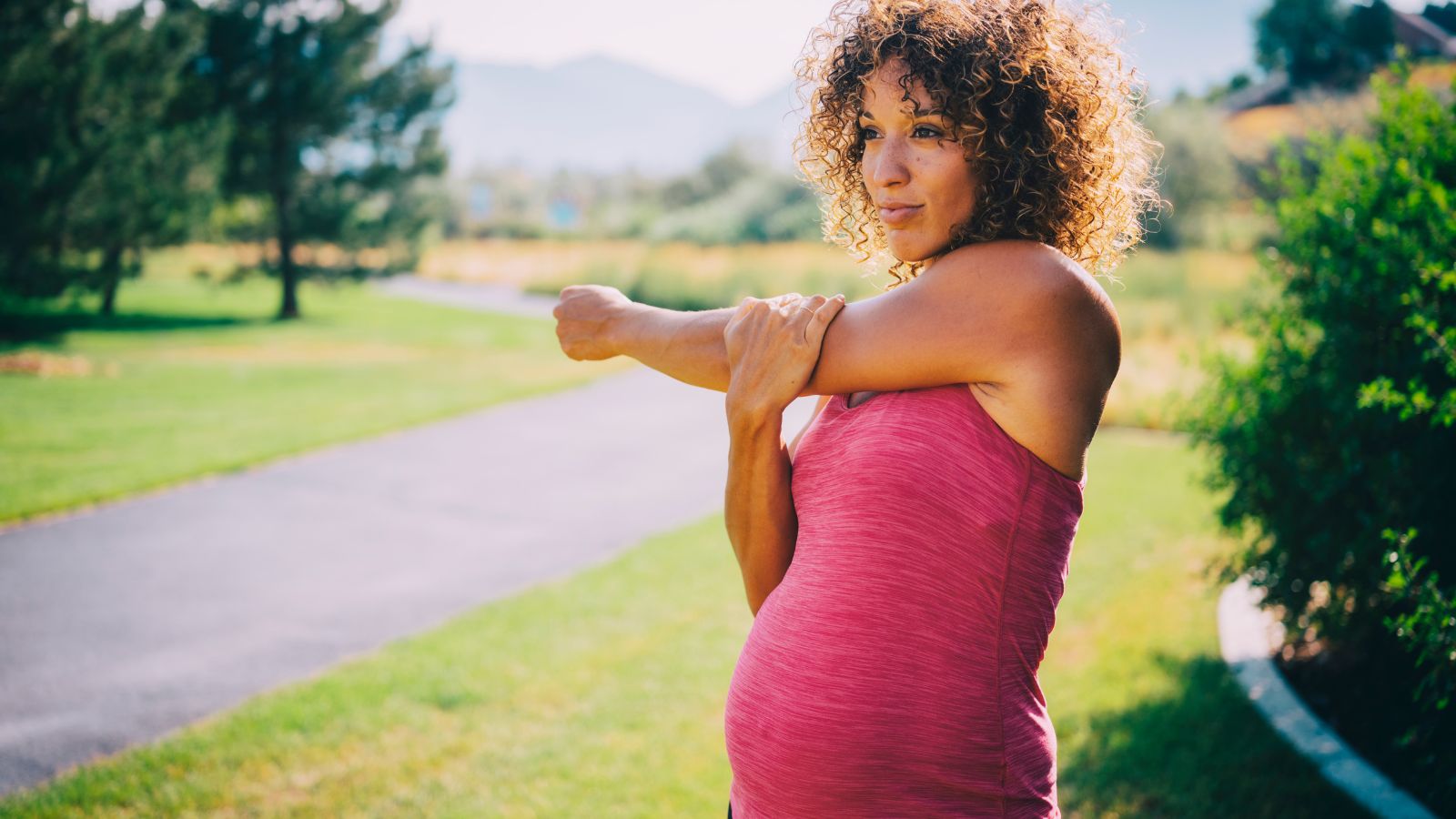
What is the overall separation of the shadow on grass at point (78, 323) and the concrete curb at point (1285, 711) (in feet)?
57.1

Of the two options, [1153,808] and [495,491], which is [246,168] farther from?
[1153,808]

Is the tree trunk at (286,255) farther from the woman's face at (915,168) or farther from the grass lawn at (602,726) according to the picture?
the woman's face at (915,168)

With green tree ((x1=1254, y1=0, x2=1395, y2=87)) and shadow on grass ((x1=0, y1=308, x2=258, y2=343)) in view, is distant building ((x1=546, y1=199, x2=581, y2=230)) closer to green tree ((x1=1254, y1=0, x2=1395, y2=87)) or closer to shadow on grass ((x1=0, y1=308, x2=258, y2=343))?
shadow on grass ((x1=0, y1=308, x2=258, y2=343))

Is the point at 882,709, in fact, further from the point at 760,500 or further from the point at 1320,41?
the point at 1320,41

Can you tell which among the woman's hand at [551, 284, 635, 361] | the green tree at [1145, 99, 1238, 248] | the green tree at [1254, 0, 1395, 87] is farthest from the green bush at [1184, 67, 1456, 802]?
the green tree at [1254, 0, 1395, 87]

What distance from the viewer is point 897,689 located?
1.42m

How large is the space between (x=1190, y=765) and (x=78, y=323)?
69.6ft

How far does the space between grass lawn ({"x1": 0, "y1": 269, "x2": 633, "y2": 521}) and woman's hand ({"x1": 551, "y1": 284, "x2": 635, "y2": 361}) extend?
7207mm

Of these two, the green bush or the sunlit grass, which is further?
the sunlit grass

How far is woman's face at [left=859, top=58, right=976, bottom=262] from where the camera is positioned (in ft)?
5.06

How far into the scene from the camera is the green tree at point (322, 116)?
69.9ft

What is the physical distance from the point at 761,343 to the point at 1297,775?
329 cm

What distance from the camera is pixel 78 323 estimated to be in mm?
19078

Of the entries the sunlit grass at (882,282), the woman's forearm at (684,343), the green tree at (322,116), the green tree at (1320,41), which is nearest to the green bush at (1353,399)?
the sunlit grass at (882,282)
